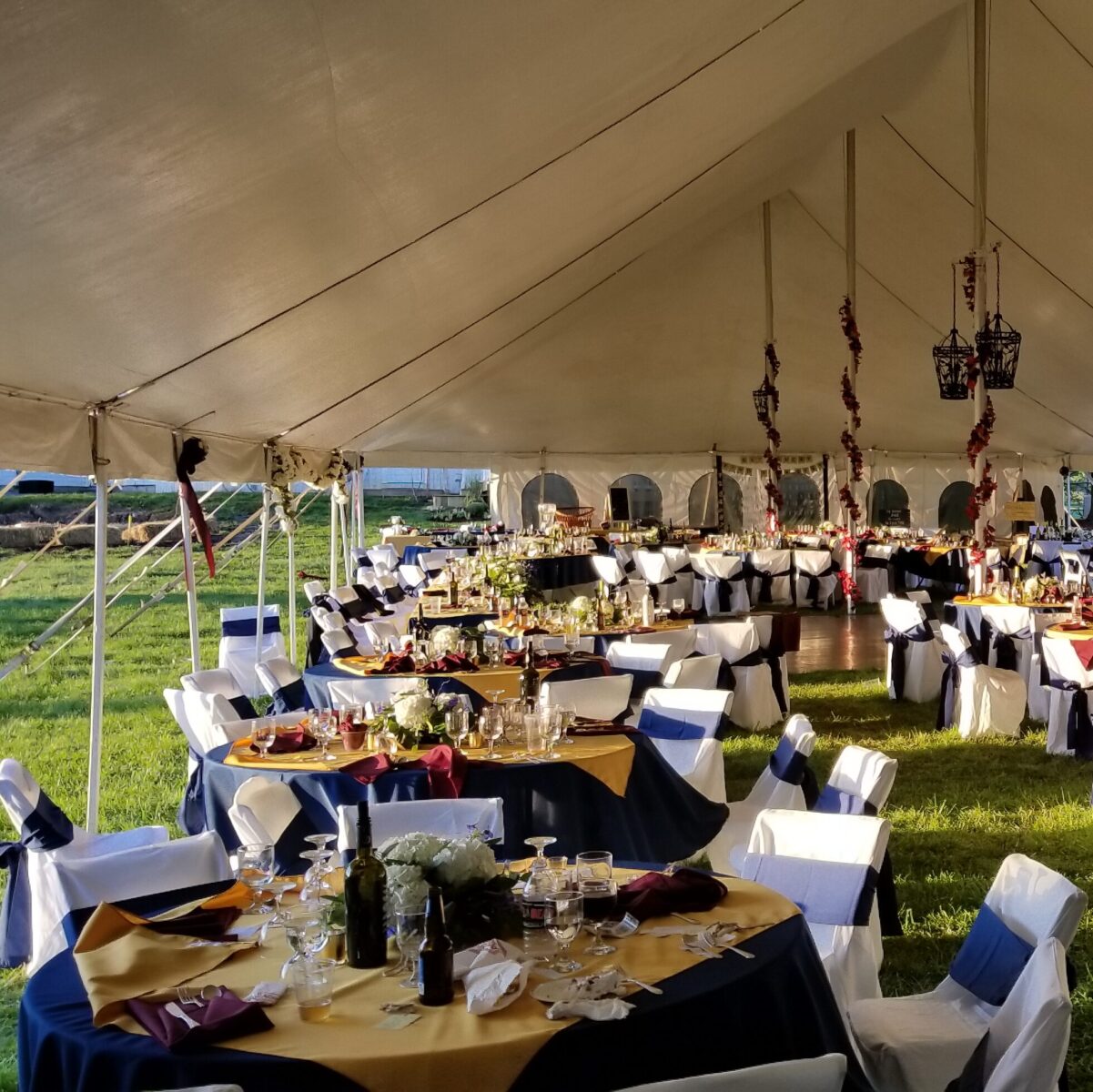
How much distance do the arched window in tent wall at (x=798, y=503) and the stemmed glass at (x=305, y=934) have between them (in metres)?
21.8

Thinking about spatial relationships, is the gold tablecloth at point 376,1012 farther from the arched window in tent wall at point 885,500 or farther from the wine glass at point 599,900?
the arched window in tent wall at point 885,500

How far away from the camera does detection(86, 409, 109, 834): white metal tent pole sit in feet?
18.1

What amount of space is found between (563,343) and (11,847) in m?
15.3

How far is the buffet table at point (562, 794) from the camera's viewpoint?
4539mm

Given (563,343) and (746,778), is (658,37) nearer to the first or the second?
(746,778)

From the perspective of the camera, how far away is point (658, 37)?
503 centimetres

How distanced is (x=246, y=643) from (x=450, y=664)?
14.0ft

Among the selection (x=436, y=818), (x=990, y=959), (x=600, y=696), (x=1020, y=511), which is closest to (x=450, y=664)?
(x=600, y=696)

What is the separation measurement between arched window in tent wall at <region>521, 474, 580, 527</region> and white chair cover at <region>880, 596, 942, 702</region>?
13.4 m

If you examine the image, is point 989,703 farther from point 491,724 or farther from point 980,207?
point 980,207

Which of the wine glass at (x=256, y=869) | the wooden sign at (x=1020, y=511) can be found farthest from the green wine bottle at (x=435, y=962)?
the wooden sign at (x=1020, y=511)

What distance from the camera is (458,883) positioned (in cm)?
266

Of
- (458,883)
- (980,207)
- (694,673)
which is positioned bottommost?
(458,883)

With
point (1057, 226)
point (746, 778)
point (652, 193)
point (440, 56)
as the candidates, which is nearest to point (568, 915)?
point (440, 56)
